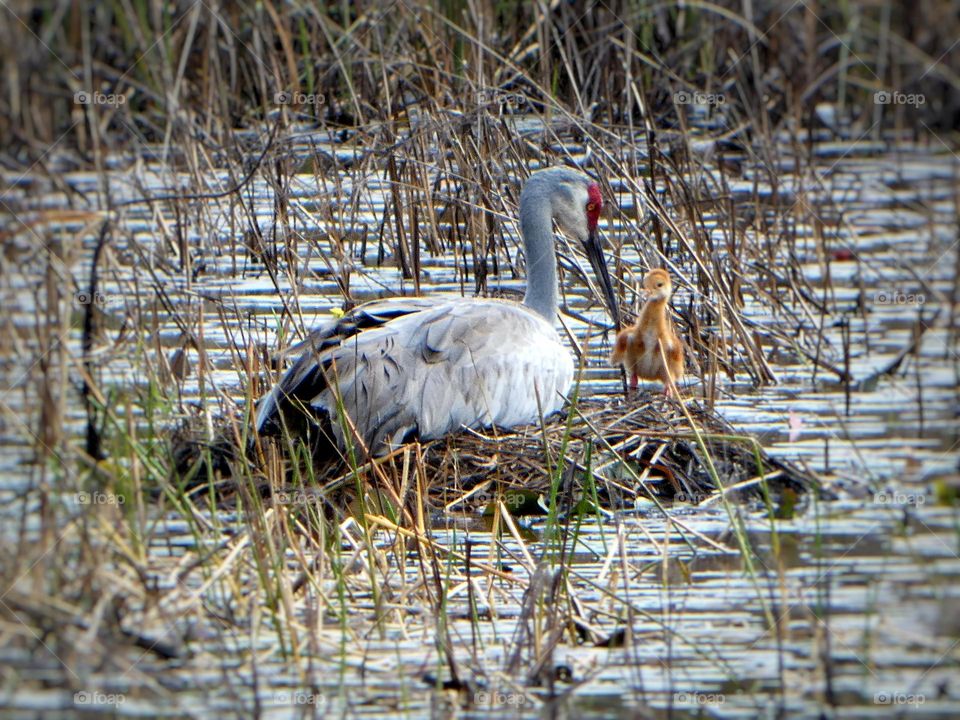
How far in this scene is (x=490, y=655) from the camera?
4.24 m

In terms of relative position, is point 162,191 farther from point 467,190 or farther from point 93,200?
point 467,190

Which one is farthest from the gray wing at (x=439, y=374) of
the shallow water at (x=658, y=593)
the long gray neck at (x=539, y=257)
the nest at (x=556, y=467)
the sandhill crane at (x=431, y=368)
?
the shallow water at (x=658, y=593)

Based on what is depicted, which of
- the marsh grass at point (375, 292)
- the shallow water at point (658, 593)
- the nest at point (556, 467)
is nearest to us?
the shallow water at point (658, 593)

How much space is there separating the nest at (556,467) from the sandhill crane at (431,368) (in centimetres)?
11

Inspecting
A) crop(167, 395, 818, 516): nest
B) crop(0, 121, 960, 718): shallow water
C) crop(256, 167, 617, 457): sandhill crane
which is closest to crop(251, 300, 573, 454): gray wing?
crop(256, 167, 617, 457): sandhill crane

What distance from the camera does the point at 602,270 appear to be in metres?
7.08

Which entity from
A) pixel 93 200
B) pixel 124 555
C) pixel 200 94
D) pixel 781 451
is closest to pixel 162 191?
pixel 93 200

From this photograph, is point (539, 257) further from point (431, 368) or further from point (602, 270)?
point (431, 368)

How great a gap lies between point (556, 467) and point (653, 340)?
94 cm

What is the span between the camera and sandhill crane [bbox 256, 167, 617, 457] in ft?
19.4

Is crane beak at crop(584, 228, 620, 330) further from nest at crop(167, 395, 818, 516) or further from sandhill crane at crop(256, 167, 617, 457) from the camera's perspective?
nest at crop(167, 395, 818, 516)

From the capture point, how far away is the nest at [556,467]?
559cm

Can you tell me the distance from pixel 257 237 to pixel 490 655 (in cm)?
348

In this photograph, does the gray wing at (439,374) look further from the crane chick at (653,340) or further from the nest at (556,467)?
the crane chick at (653,340)
